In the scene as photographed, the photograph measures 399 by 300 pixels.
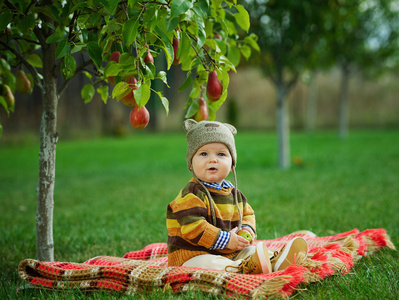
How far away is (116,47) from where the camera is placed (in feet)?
6.62

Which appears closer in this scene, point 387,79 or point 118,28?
point 118,28

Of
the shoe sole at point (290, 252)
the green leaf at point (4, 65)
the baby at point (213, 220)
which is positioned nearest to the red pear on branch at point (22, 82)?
the green leaf at point (4, 65)

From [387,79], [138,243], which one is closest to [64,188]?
[138,243]

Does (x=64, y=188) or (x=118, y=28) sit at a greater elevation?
(x=118, y=28)

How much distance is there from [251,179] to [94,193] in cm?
230

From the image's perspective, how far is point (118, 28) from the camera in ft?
5.92

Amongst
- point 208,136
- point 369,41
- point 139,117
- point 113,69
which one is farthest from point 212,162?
point 369,41

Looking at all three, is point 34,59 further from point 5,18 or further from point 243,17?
point 243,17

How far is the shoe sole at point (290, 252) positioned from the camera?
78.0 inches

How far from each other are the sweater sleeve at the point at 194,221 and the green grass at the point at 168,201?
0.29 meters

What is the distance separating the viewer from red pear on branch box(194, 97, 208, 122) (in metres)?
2.29

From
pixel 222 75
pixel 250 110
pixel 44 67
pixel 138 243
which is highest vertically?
pixel 250 110

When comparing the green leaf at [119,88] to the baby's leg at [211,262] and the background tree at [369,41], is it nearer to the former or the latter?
the baby's leg at [211,262]

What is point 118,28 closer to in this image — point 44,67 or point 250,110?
point 44,67
